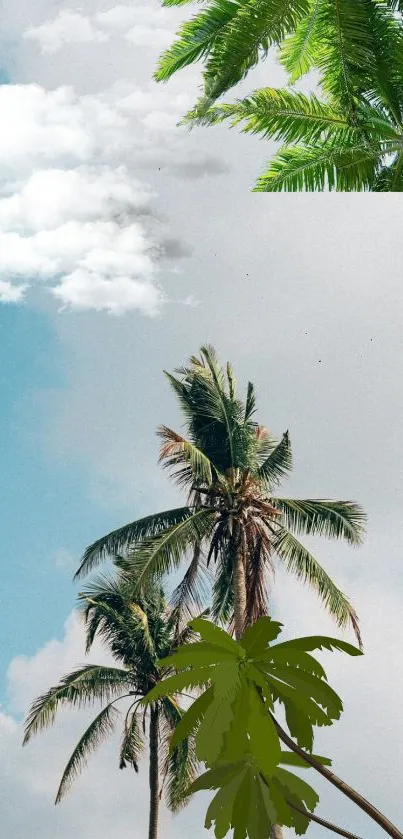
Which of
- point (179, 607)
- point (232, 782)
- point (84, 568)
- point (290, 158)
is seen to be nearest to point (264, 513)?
point (179, 607)

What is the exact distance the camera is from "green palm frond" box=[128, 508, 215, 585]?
23344 millimetres

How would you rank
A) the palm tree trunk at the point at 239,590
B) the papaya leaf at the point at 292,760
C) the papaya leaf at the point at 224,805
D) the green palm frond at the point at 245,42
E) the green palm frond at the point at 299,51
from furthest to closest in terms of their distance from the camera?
the palm tree trunk at the point at 239,590 < the green palm frond at the point at 299,51 < the green palm frond at the point at 245,42 < the papaya leaf at the point at 292,760 < the papaya leaf at the point at 224,805

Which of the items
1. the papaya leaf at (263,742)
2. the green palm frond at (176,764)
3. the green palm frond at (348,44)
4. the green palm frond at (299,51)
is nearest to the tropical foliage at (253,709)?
the papaya leaf at (263,742)

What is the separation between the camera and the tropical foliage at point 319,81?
A: 13430 millimetres

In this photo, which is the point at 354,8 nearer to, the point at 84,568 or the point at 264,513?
the point at 264,513

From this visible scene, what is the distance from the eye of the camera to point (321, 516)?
25.2 metres

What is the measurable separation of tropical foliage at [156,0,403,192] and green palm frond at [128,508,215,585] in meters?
9.06

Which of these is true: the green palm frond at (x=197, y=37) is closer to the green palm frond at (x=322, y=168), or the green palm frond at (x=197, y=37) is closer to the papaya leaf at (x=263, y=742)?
the green palm frond at (x=322, y=168)

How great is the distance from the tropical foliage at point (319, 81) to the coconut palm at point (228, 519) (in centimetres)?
898

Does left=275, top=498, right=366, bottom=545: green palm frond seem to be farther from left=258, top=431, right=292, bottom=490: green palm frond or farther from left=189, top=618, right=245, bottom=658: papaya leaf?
left=189, top=618, right=245, bottom=658: papaya leaf

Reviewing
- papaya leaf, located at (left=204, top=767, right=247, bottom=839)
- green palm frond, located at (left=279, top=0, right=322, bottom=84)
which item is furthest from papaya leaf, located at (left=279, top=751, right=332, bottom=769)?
green palm frond, located at (left=279, top=0, right=322, bottom=84)

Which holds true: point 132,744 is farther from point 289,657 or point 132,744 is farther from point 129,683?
point 289,657

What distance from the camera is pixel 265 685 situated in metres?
4.60

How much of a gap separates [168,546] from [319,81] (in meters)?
10.9
